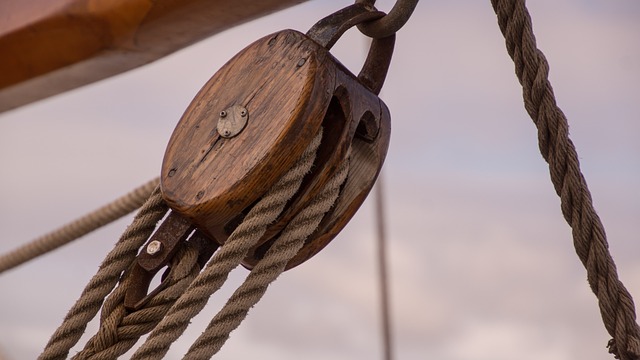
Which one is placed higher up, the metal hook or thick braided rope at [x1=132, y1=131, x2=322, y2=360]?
the metal hook

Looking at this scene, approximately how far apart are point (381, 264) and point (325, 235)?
1.69 ft

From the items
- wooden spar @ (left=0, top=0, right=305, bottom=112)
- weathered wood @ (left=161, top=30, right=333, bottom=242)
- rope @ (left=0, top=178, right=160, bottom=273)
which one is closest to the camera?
weathered wood @ (left=161, top=30, right=333, bottom=242)

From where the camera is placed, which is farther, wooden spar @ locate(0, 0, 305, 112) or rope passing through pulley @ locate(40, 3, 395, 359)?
wooden spar @ locate(0, 0, 305, 112)

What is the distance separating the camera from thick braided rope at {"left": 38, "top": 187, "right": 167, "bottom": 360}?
691 millimetres

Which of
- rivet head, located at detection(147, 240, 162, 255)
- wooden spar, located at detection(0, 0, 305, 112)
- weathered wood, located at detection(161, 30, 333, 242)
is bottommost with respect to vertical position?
rivet head, located at detection(147, 240, 162, 255)

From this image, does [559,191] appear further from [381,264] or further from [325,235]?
[381,264]

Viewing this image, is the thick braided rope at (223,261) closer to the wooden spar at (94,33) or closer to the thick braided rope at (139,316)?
the thick braided rope at (139,316)

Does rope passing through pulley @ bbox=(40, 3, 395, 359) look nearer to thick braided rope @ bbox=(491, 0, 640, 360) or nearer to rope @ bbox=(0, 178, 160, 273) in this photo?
thick braided rope @ bbox=(491, 0, 640, 360)

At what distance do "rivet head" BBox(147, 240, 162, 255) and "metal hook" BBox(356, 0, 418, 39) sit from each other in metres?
0.26

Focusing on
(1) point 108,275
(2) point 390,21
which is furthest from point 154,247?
(2) point 390,21

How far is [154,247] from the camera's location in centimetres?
67

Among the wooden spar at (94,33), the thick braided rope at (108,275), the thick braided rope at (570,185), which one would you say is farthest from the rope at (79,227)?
the thick braided rope at (570,185)

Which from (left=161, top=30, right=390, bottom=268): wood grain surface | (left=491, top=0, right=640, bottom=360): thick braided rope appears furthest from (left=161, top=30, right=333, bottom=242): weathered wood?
(left=491, top=0, right=640, bottom=360): thick braided rope

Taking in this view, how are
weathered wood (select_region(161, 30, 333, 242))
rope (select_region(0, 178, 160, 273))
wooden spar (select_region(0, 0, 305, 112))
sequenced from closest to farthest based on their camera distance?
weathered wood (select_region(161, 30, 333, 242)), wooden spar (select_region(0, 0, 305, 112)), rope (select_region(0, 178, 160, 273))
